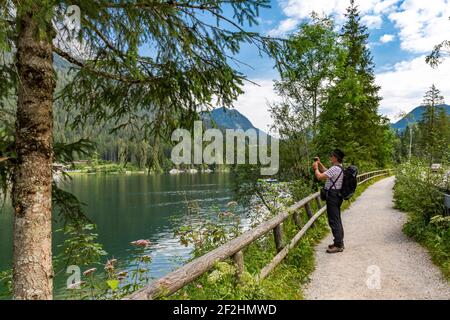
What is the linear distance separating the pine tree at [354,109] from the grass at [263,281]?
1264 centimetres

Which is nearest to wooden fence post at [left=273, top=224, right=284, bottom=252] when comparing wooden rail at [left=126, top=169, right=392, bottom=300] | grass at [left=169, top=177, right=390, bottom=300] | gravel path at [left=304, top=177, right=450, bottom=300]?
wooden rail at [left=126, top=169, right=392, bottom=300]

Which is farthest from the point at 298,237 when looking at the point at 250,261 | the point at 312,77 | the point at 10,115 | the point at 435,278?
the point at 312,77

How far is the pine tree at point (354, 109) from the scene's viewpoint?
864 inches

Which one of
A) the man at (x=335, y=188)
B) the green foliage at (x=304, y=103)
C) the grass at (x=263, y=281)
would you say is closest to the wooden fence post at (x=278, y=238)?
the grass at (x=263, y=281)

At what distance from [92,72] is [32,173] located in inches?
68.7

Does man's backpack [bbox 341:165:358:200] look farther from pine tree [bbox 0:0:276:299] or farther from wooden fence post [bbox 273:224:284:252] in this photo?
pine tree [bbox 0:0:276:299]

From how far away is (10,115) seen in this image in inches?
169

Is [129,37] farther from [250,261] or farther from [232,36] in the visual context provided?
[250,261]

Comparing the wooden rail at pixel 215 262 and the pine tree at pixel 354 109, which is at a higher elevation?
the pine tree at pixel 354 109

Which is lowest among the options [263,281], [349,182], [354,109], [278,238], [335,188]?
[263,281]

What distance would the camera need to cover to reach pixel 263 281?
5.36 metres

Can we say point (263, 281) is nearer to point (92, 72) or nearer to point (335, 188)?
point (335, 188)

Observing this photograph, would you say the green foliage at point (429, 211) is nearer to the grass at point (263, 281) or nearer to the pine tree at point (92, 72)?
the grass at point (263, 281)

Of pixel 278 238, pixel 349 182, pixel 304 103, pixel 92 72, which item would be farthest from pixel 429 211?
pixel 304 103
